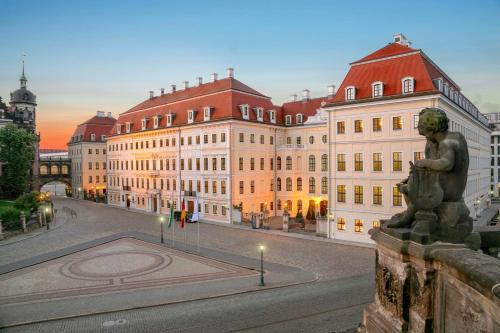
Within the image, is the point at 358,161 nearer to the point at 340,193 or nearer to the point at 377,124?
the point at 340,193

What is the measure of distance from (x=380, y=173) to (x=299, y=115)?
68.9 ft

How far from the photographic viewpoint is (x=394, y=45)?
1262 inches

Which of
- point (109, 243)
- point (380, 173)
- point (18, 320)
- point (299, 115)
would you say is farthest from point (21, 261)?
point (299, 115)

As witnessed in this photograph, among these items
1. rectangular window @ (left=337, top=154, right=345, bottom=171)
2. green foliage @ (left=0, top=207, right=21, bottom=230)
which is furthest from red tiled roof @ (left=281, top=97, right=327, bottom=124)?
green foliage @ (left=0, top=207, right=21, bottom=230)

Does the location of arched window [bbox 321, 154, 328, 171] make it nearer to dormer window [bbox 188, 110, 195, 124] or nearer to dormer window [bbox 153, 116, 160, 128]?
dormer window [bbox 188, 110, 195, 124]

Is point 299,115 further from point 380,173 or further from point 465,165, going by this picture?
point 465,165

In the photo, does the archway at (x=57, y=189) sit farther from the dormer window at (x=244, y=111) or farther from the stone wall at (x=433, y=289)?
the stone wall at (x=433, y=289)

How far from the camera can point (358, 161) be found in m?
31.1

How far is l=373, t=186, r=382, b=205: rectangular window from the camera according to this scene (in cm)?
2969

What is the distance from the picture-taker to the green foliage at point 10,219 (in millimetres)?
35497

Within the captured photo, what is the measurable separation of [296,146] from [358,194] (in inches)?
691

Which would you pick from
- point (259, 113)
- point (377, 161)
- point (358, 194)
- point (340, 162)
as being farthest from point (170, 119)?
point (377, 161)

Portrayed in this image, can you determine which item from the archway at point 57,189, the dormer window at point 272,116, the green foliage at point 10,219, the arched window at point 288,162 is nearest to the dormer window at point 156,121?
the dormer window at point 272,116

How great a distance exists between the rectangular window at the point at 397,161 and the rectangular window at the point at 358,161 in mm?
2674
